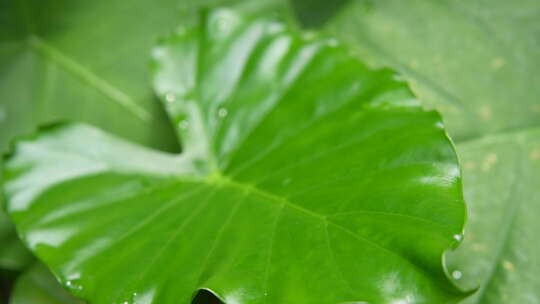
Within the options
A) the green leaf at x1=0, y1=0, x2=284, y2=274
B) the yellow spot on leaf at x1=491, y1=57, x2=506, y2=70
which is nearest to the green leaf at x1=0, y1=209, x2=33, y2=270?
the green leaf at x1=0, y1=0, x2=284, y2=274

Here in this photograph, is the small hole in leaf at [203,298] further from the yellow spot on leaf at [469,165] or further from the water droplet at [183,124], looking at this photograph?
the yellow spot on leaf at [469,165]

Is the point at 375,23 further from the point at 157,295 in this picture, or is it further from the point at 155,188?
the point at 157,295

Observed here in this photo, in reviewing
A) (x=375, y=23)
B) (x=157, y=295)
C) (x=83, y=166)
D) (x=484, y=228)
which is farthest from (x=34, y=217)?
(x=375, y=23)

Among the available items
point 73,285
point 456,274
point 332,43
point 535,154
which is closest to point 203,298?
point 73,285

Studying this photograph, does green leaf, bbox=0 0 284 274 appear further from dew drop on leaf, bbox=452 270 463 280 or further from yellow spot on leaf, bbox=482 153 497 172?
dew drop on leaf, bbox=452 270 463 280

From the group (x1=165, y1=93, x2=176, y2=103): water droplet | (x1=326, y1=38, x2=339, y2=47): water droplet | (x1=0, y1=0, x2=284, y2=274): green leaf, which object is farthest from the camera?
(x1=0, y1=0, x2=284, y2=274): green leaf

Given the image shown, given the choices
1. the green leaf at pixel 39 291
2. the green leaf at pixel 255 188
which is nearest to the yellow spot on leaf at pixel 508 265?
the green leaf at pixel 255 188

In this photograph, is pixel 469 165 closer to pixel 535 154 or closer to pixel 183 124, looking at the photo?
pixel 535 154
